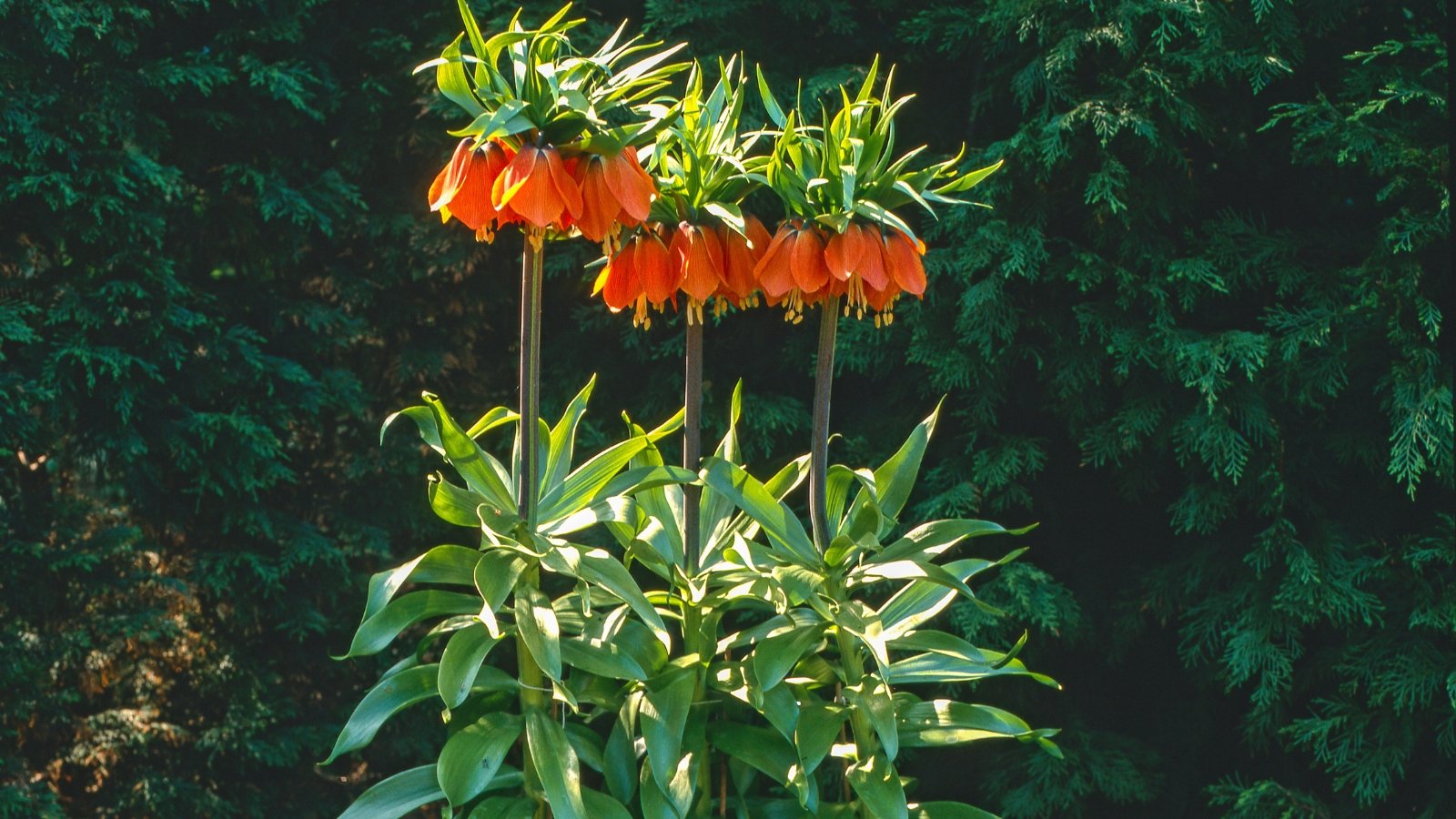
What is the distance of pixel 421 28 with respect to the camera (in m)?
3.37

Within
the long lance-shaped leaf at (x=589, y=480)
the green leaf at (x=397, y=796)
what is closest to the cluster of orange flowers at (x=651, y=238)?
the long lance-shaped leaf at (x=589, y=480)

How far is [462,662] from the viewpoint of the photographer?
177 centimetres

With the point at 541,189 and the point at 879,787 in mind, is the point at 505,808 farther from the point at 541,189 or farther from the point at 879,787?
the point at 541,189

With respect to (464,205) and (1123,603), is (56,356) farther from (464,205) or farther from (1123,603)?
(1123,603)

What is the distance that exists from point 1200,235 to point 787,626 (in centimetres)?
158

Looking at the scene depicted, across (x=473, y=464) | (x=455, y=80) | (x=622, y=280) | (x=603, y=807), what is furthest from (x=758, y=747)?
(x=455, y=80)

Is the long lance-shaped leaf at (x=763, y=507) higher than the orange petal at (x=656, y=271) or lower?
lower

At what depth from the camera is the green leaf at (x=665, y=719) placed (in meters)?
1.83

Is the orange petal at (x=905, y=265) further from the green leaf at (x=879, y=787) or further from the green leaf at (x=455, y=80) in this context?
the green leaf at (x=879, y=787)

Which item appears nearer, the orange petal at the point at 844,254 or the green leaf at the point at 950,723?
the orange petal at the point at 844,254

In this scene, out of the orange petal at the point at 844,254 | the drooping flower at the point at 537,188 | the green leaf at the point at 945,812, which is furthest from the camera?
the green leaf at the point at 945,812

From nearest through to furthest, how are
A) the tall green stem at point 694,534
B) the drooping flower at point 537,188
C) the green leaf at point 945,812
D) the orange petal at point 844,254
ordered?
1. the drooping flower at point 537,188
2. the orange petal at point 844,254
3. the tall green stem at point 694,534
4. the green leaf at point 945,812

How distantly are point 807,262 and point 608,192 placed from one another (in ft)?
0.92

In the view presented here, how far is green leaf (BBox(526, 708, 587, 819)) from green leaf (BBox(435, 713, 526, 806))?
0.03m
